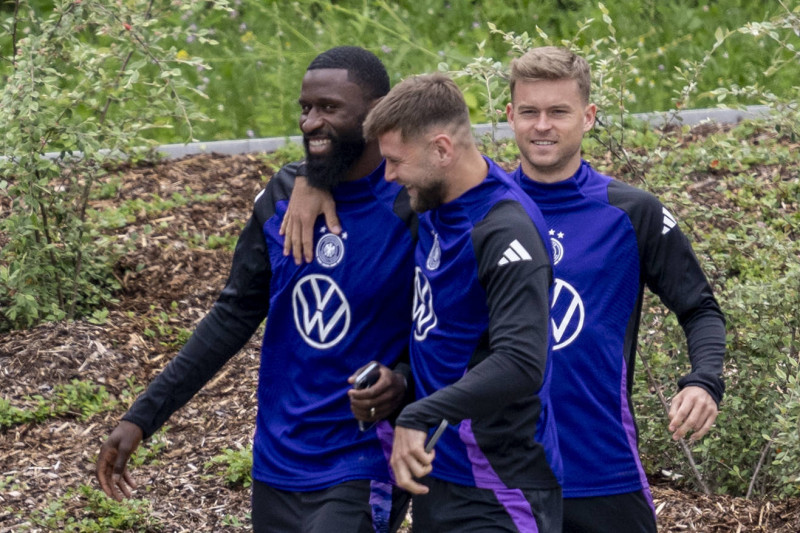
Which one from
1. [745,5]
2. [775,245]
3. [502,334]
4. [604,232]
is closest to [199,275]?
[775,245]

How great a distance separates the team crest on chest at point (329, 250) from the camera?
364 centimetres

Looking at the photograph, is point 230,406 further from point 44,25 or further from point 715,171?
point 715,171

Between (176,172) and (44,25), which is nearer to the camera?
(44,25)

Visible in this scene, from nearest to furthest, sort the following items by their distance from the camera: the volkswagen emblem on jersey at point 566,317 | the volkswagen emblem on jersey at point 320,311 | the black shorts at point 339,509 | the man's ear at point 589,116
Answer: the black shorts at point 339,509, the volkswagen emblem on jersey at point 320,311, the volkswagen emblem on jersey at point 566,317, the man's ear at point 589,116

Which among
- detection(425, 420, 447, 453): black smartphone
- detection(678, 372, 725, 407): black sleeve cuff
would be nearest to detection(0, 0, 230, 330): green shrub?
detection(678, 372, 725, 407): black sleeve cuff

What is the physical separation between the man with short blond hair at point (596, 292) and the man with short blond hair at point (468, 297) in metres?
0.37

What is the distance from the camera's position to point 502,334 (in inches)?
119

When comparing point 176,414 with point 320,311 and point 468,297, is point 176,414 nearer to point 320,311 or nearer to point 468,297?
point 320,311

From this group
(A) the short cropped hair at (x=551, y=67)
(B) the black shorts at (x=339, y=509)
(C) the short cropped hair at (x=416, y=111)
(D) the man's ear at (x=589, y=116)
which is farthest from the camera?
(D) the man's ear at (x=589, y=116)

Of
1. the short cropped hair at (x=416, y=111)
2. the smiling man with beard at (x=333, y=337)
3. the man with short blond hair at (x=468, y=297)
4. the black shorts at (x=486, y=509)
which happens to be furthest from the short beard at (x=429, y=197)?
the black shorts at (x=486, y=509)

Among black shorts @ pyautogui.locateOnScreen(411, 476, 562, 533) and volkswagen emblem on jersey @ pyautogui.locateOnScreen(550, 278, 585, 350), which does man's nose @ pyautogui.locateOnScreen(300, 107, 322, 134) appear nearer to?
volkswagen emblem on jersey @ pyautogui.locateOnScreen(550, 278, 585, 350)

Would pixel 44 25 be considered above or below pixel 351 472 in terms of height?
above

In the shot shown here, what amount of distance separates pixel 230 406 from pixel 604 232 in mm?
2947

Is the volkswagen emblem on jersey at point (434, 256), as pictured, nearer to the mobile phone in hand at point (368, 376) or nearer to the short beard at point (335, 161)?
the mobile phone in hand at point (368, 376)
